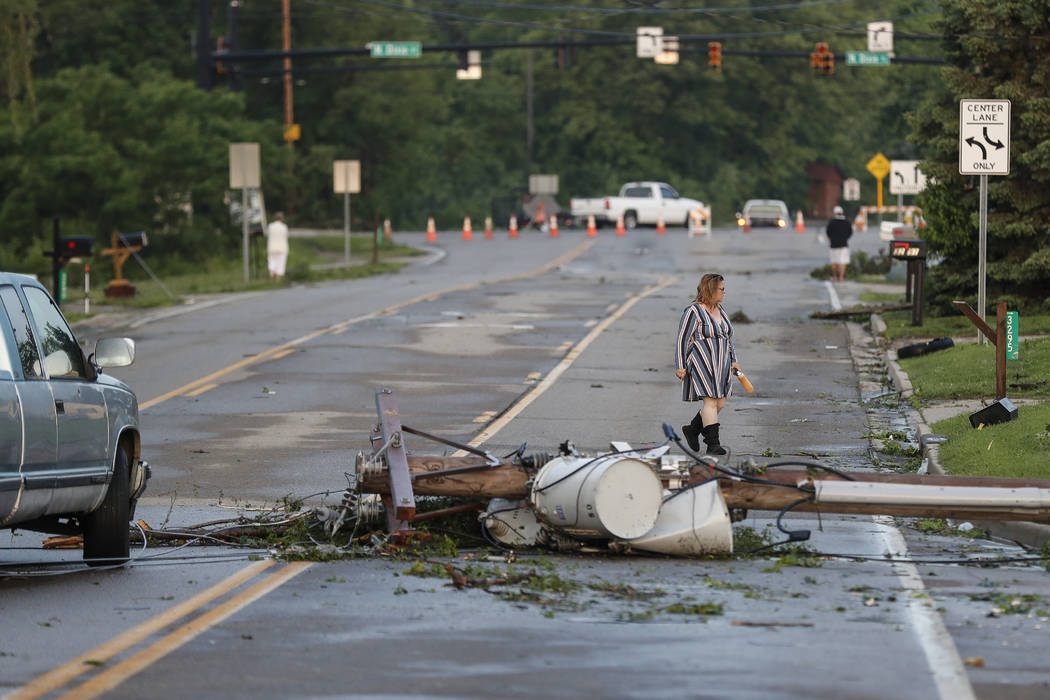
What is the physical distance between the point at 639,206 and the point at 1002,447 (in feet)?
190

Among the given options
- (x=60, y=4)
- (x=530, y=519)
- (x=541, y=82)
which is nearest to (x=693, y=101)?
(x=541, y=82)

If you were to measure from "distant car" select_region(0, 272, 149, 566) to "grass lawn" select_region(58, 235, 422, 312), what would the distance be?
2216 cm

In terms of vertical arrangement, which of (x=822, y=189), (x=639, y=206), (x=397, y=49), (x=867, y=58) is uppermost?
(x=397, y=49)

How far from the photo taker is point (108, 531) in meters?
10.8

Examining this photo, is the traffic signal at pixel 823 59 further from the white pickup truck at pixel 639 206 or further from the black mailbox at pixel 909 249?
the black mailbox at pixel 909 249

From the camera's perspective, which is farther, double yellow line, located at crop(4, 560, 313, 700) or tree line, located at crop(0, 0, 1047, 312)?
tree line, located at crop(0, 0, 1047, 312)

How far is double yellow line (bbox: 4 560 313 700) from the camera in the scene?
7.60 m

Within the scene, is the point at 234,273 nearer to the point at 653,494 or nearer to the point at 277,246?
the point at 277,246

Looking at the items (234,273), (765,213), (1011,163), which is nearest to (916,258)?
(1011,163)

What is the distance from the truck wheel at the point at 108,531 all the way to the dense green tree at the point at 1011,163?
18328 mm

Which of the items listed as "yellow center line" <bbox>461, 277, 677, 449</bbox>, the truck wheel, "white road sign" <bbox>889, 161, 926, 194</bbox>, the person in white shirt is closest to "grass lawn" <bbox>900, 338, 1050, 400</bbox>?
"yellow center line" <bbox>461, 277, 677, 449</bbox>

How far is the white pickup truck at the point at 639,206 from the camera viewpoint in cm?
7175

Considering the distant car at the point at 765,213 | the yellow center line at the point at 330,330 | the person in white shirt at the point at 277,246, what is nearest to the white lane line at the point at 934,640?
the yellow center line at the point at 330,330

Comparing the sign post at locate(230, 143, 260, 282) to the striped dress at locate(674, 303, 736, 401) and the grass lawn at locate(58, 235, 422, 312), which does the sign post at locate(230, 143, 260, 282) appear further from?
the striped dress at locate(674, 303, 736, 401)
